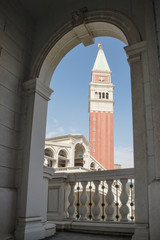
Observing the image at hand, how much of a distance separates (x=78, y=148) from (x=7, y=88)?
31.0 metres

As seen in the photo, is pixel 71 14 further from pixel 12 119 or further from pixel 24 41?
pixel 12 119

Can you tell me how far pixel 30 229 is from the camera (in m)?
2.93

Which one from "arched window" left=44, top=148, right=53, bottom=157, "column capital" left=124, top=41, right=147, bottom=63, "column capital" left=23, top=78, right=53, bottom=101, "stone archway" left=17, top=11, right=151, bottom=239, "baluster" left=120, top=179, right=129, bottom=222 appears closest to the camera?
"stone archway" left=17, top=11, right=151, bottom=239

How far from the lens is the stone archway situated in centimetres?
249

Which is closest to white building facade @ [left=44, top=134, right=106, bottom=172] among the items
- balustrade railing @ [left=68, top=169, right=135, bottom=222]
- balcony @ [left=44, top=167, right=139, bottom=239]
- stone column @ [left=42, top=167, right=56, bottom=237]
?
balcony @ [left=44, top=167, right=139, bottom=239]

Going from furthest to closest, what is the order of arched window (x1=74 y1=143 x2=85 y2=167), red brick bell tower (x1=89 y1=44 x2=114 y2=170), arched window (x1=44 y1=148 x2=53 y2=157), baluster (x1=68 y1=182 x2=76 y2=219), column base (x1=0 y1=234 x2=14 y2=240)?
1. red brick bell tower (x1=89 y1=44 x2=114 y2=170)
2. arched window (x1=74 y1=143 x2=85 y2=167)
3. arched window (x1=44 y1=148 x2=53 y2=157)
4. baluster (x1=68 y1=182 x2=76 y2=219)
5. column base (x1=0 y1=234 x2=14 y2=240)

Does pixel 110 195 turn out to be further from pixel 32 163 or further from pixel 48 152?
pixel 48 152

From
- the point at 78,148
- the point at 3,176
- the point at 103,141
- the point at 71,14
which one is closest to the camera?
the point at 3,176

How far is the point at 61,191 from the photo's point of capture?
12.9 ft

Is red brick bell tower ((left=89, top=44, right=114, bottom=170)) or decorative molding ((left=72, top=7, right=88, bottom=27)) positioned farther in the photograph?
red brick bell tower ((left=89, top=44, right=114, bottom=170))

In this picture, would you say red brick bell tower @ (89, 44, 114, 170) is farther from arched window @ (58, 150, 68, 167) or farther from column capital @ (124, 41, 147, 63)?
column capital @ (124, 41, 147, 63)

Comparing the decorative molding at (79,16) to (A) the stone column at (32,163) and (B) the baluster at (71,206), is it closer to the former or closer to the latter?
(A) the stone column at (32,163)

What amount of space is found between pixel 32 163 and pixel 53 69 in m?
1.69

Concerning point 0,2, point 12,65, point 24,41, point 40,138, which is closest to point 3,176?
point 40,138
